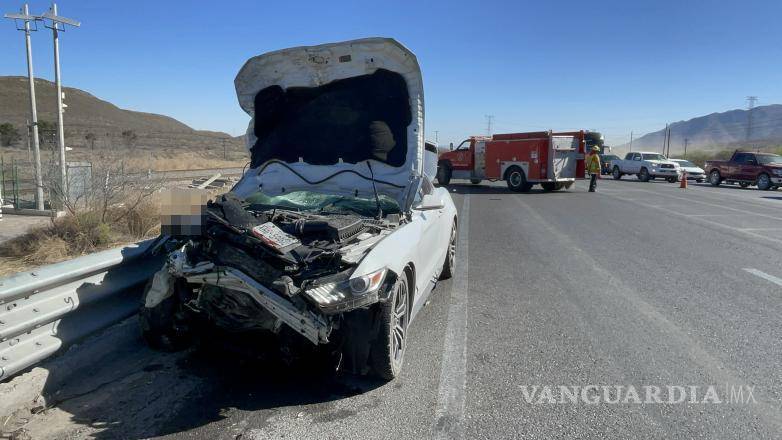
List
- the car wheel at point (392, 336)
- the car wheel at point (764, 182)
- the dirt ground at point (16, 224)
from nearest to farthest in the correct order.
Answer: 1. the car wheel at point (392, 336)
2. the dirt ground at point (16, 224)
3. the car wheel at point (764, 182)

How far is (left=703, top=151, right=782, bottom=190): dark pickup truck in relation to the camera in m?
25.9

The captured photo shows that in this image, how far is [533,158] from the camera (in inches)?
851

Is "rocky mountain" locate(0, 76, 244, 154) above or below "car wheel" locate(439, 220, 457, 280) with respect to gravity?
above

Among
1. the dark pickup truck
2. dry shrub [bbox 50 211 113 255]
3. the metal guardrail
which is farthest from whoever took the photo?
the dark pickup truck

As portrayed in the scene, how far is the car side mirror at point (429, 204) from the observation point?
4766 millimetres

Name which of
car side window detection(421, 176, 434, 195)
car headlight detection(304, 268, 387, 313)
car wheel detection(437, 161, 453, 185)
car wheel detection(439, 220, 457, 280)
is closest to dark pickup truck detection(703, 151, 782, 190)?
car wheel detection(437, 161, 453, 185)

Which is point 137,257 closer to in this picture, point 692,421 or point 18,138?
point 692,421

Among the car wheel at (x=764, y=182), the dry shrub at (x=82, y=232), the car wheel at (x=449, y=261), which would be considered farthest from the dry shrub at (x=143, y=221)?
the car wheel at (x=764, y=182)

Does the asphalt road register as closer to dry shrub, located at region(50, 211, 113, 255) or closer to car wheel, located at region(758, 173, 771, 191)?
dry shrub, located at region(50, 211, 113, 255)

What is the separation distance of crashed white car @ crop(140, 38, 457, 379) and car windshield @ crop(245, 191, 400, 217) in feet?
0.06

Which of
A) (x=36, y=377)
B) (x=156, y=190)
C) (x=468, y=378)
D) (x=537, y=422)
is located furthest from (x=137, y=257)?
(x=156, y=190)

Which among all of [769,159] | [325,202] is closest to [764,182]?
[769,159]

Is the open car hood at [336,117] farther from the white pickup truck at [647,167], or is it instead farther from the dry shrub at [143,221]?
the white pickup truck at [647,167]

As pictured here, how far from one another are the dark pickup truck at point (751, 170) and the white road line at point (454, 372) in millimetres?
25803
